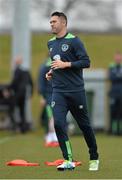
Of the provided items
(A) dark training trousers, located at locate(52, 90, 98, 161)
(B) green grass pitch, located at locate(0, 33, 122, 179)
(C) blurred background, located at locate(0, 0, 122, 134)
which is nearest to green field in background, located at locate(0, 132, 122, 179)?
(B) green grass pitch, located at locate(0, 33, 122, 179)

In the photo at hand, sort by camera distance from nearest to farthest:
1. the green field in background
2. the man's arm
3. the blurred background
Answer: the green field in background
the man's arm
the blurred background

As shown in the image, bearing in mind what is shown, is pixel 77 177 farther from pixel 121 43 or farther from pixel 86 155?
pixel 121 43

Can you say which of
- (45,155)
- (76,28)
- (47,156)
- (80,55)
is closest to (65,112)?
(80,55)

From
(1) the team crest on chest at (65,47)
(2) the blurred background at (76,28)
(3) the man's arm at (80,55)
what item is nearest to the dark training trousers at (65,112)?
(3) the man's arm at (80,55)

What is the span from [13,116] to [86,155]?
9.47 meters

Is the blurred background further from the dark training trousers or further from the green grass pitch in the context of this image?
the dark training trousers

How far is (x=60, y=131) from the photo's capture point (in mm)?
12133

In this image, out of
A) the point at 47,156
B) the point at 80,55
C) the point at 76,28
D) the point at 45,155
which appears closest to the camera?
the point at 80,55

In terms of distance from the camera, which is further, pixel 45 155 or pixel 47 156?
pixel 45 155

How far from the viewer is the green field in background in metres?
11.7

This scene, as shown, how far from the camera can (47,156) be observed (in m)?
15.4

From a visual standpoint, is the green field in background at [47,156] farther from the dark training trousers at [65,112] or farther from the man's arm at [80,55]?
the man's arm at [80,55]

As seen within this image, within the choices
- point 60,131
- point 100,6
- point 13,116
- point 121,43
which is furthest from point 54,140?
point 100,6

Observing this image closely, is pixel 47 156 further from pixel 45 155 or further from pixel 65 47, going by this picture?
pixel 65 47
